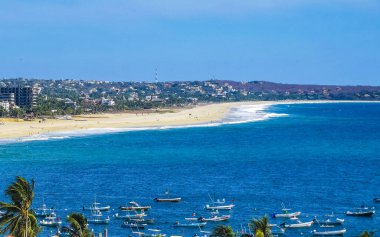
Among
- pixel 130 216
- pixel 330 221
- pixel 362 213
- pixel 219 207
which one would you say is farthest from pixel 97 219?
pixel 362 213

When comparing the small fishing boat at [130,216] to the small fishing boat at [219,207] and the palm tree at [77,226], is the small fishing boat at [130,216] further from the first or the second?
the palm tree at [77,226]

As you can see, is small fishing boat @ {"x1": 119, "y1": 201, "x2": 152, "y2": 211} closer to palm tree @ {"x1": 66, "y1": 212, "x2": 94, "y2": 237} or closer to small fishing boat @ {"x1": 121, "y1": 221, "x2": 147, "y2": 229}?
small fishing boat @ {"x1": 121, "y1": 221, "x2": 147, "y2": 229}

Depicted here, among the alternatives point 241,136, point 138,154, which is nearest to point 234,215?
point 138,154

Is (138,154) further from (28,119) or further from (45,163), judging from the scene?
(28,119)

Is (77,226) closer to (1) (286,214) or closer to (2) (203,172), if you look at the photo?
(1) (286,214)

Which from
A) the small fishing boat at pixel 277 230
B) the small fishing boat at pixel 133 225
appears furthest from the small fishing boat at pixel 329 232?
the small fishing boat at pixel 133 225

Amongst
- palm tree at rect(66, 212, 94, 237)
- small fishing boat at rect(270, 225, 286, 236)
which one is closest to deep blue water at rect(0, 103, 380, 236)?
small fishing boat at rect(270, 225, 286, 236)
